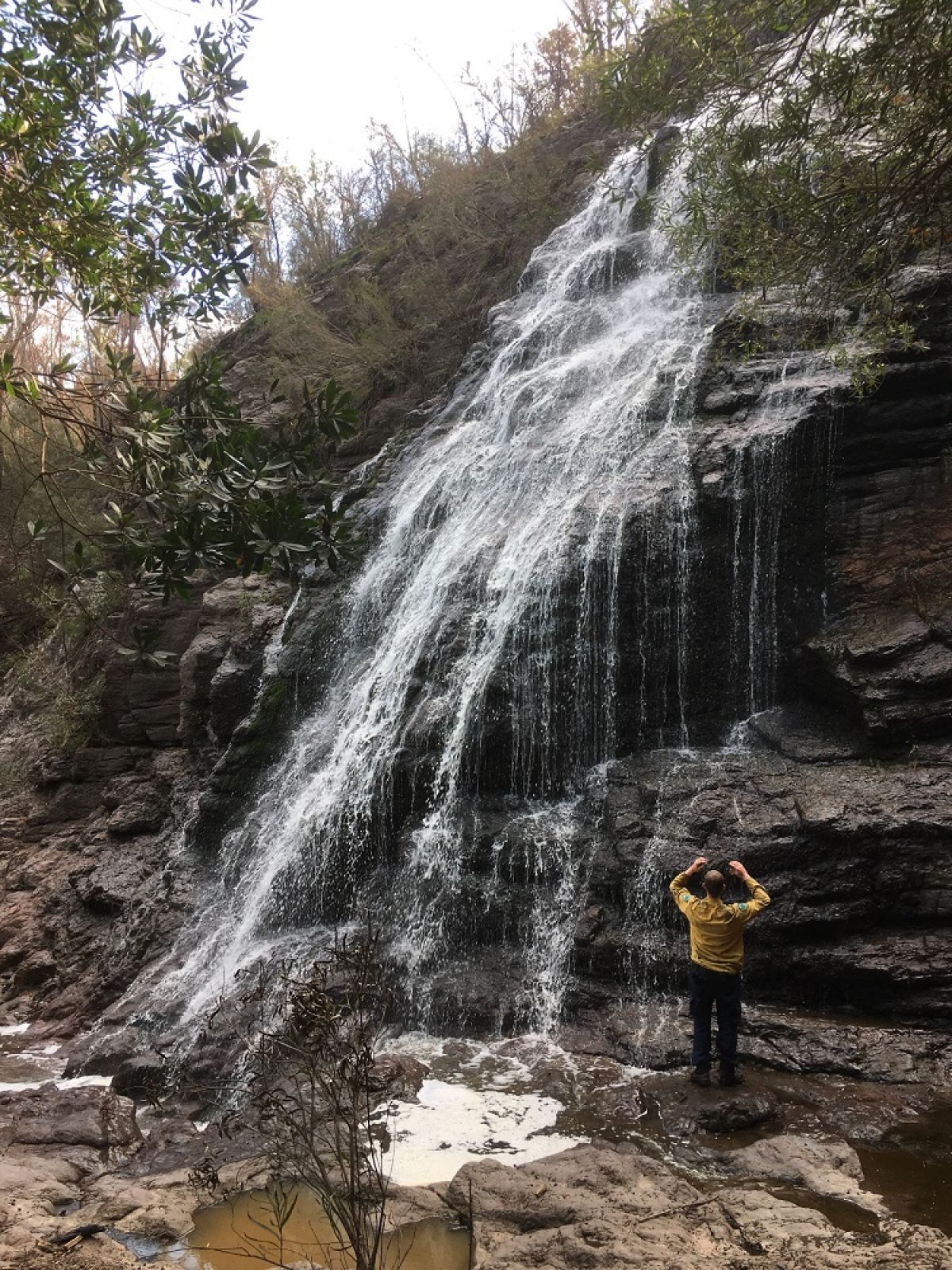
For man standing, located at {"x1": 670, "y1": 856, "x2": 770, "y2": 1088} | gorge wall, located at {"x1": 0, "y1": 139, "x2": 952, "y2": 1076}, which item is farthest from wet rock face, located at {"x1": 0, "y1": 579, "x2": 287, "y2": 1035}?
man standing, located at {"x1": 670, "y1": 856, "x2": 770, "y2": 1088}

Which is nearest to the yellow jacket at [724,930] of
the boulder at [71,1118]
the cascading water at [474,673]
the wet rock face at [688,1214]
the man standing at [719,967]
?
the man standing at [719,967]

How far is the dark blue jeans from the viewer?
20.7 ft

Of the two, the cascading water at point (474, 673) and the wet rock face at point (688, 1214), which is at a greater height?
the cascading water at point (474, 673)

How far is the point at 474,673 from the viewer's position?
34.8ft

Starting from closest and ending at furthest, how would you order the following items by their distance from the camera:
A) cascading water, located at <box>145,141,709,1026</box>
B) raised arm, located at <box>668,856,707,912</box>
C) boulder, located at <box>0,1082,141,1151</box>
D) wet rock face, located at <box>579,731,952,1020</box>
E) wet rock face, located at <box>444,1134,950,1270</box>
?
wet rock face, located at <box>444,1134,950,1270</box>
raised arm, located at <box>668,856,707,912</box>
boulder, located at <box>0,1082,141,1151</box>
wet rock face, located at <box>579,731,952,1020</box>
cascading water, located at <box>145,141,709,1026</box>

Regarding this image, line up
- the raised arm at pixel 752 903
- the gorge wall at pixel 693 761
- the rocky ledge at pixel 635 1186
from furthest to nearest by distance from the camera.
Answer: the gorge wall at pixel 693 761 < the raised arm at pixel 752 903 < the rocky ledge at pixel 635 1186

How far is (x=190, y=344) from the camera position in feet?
94.2

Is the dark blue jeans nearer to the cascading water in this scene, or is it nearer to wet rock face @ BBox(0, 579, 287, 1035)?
the cascading water

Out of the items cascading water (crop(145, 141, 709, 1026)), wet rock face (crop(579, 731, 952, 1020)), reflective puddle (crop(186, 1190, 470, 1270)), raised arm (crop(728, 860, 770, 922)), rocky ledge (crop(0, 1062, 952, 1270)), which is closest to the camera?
rocky ledge (crop(0, 1062, 952, 1270))

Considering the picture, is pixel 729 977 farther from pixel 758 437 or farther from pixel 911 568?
pixel 758 437

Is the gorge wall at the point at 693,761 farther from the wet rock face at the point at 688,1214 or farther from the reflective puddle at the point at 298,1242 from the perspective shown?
the reflective puddle at the point at 298,1242

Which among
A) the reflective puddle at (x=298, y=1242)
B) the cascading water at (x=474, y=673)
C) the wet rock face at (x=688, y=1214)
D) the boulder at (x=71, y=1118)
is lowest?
the boulder at (x=71, y=1118)

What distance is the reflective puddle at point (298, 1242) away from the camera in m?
4.75

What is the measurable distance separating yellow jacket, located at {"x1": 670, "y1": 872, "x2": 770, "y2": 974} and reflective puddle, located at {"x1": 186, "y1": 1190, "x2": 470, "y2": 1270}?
2.33m
